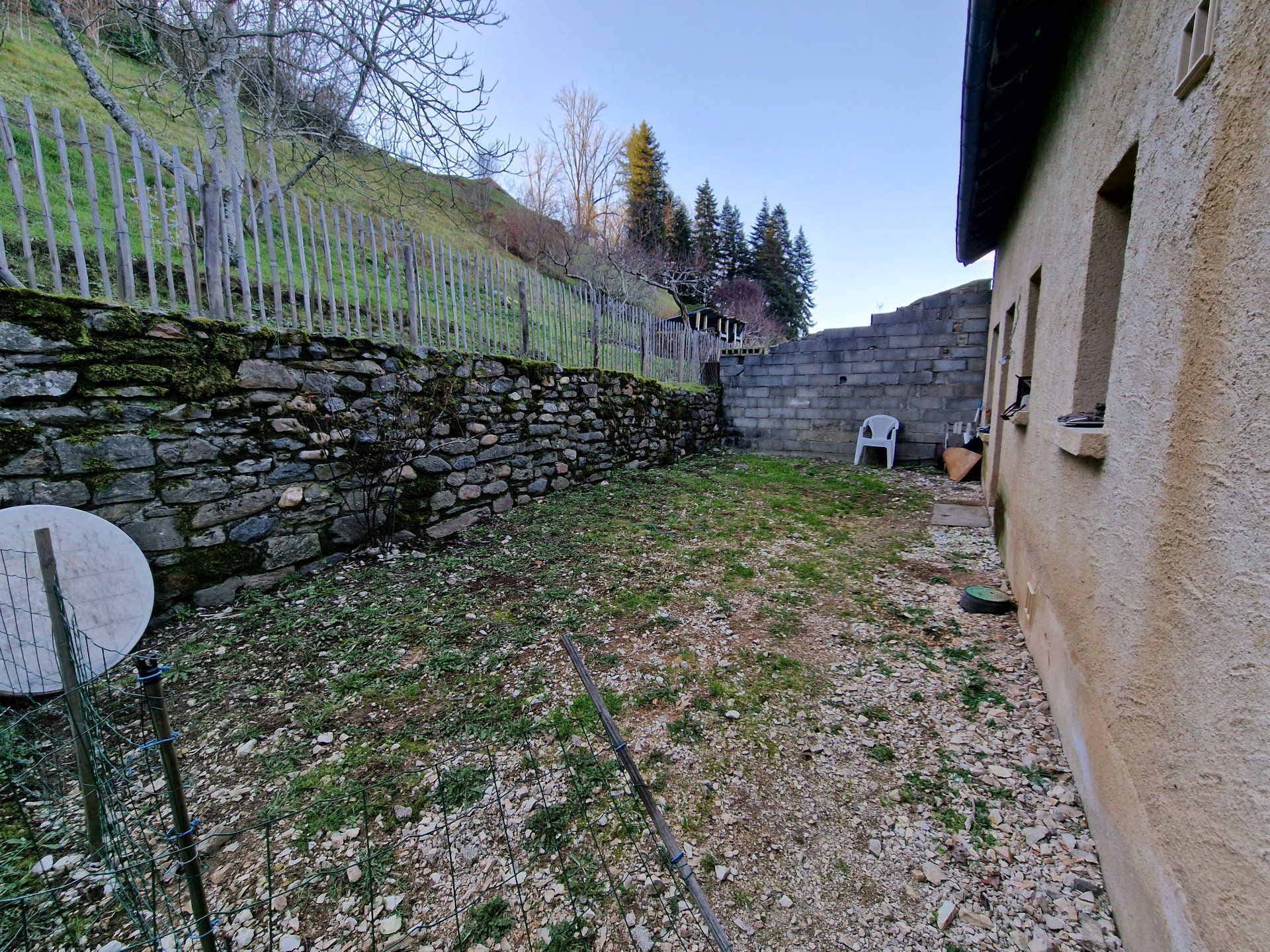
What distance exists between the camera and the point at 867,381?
26.1 feet

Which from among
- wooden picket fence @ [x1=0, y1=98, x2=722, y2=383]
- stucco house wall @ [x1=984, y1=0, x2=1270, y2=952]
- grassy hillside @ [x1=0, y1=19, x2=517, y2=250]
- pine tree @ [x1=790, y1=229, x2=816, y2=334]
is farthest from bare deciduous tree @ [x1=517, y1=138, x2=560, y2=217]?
pine tree @ [x1=790, y1=229, x2=816, y2=334]

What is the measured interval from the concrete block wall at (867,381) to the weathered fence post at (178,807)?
857cm

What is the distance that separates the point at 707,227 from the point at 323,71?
2878 cm

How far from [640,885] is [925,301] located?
8.55 meters

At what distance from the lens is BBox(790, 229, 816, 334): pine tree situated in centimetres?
3142

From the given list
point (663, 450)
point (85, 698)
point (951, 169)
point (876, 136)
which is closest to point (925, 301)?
point (951, 169)

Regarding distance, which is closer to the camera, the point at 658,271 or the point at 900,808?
the point at 900,808

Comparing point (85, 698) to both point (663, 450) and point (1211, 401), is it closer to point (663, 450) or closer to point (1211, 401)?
point (1211, 401)

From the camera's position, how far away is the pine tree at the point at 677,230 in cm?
2559

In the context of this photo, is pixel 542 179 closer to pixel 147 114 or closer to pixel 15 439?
pixel 147 114

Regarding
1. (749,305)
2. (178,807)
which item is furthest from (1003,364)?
(749,305)

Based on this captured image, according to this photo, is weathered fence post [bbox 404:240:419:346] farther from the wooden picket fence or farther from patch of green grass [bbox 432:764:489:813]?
patch of green grass [bbox 432:764:489:813]

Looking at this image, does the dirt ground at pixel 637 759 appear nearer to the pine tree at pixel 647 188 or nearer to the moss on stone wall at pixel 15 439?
the moss on stone wall at pixel 15 439

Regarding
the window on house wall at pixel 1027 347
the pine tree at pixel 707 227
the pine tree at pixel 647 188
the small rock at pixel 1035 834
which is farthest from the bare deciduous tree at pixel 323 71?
the pine tree at pixel 707 227
